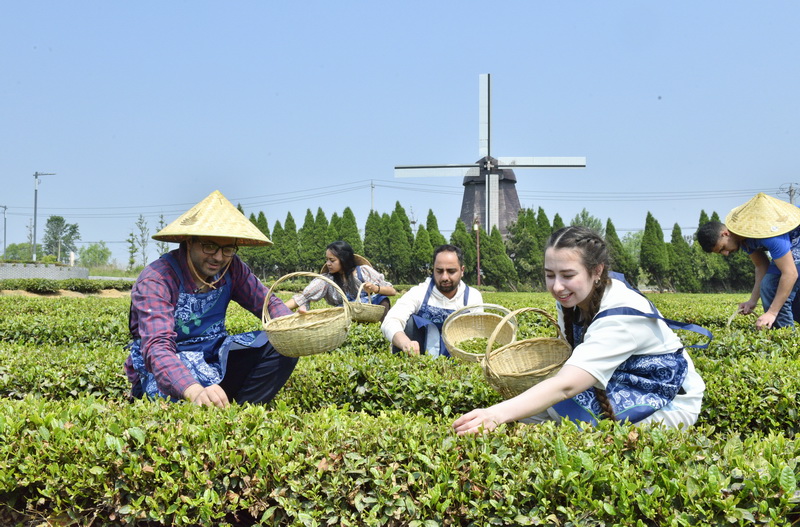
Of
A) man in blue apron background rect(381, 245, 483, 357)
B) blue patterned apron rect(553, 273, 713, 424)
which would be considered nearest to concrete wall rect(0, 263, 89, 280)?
man in blue apron background rect(381, 245, 483, 357)

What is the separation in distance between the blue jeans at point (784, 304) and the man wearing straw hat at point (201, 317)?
4036 mm

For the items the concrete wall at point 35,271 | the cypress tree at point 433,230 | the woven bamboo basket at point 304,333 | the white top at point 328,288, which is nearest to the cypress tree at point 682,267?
the cypress tree at point 433,230

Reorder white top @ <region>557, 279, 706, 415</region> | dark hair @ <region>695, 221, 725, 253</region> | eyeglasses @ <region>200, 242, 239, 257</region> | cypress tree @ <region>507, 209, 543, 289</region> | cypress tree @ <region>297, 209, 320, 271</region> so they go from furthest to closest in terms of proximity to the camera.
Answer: cypress tree @ <region>297, 209, 320, 271</region>, cypress tree @ <region>507, 209, 543, 289</region>, dark hair @ <region>695, 221, 725, 253</region>, eyeglasses @ <region>200, 242, 239, 257</region>, white top @ <region>557, 279, 706, 415</region>

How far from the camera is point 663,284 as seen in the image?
96.4ft

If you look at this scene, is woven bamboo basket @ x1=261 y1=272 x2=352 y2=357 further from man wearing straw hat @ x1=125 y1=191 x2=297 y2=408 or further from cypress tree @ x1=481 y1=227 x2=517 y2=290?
cypress tree @ x1=481 y1=227 x2=517 y2=290

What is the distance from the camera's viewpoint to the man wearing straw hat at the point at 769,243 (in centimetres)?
478

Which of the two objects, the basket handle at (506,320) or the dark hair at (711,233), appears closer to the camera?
the basket handle at (506,320)

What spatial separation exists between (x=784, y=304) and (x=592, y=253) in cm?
377

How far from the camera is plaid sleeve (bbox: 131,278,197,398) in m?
2.80

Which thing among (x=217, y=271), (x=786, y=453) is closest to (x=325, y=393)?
(x=217, y=271)

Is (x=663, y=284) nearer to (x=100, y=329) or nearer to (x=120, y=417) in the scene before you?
(x=100, y=329)

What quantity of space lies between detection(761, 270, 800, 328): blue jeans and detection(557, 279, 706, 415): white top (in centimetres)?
320

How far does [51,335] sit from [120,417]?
5343mm

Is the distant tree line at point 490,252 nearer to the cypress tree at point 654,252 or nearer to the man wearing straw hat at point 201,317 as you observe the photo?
the cypress tree at point 654,252
